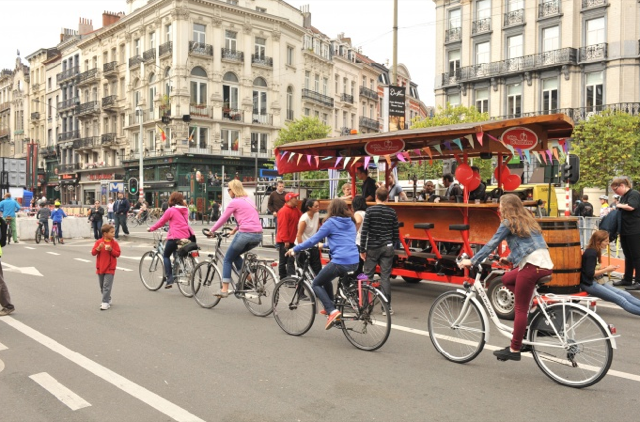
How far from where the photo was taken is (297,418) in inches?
174

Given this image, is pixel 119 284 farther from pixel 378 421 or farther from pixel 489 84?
pixel 489 84

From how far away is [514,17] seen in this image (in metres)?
38.9

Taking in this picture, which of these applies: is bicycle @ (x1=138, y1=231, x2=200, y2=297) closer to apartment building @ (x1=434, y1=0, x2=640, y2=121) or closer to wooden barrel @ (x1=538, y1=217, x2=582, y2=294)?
wooden barrel @ (x1=538, y1=217, x2=582, y2=294)

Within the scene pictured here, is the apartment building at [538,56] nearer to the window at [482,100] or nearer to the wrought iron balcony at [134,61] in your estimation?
the window at [482,100]

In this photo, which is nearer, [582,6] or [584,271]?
[584,271]

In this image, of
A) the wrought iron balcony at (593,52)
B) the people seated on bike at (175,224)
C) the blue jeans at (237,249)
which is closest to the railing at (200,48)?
the wrought iron balcony at (593,52)

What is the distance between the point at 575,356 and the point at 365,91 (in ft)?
203

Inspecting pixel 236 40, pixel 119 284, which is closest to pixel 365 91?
pixel 236 40

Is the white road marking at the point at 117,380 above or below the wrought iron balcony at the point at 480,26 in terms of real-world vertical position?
below

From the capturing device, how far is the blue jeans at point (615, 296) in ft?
25.2

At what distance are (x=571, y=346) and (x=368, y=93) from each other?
62310 millimetres

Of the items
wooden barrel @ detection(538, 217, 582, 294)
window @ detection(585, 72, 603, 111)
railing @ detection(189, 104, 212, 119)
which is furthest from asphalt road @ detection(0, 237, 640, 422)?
railing @ detection(189, 104, 212, 119)

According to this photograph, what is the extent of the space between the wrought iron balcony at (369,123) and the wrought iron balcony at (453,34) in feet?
73.9

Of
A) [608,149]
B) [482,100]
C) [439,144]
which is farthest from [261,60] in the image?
[439,144]
